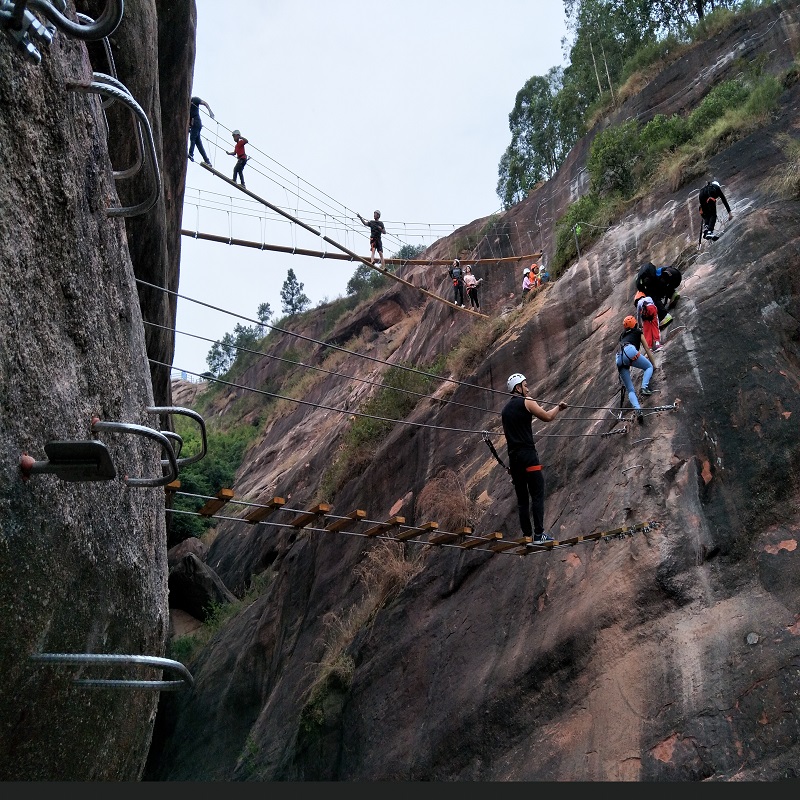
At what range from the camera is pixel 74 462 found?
12.9 feet

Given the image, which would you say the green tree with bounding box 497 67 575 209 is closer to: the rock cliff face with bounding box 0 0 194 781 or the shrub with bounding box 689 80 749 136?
the shrub with bounding box 689 80 749 136

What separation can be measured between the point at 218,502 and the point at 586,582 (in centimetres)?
450

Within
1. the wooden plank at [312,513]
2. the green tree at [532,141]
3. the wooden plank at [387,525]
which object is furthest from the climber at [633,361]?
the green tree at [532,141]

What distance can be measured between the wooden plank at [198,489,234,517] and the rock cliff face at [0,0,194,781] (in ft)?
1.99

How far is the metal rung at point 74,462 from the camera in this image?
383cm

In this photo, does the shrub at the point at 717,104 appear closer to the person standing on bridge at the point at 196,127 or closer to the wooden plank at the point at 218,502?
the person standing on bridge at the point at 196,127

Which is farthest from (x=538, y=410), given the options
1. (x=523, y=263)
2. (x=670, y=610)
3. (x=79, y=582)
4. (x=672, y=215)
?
(x=523, y=263)

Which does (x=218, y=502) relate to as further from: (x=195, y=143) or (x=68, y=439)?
(x=195, y=143)

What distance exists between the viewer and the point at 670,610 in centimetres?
843

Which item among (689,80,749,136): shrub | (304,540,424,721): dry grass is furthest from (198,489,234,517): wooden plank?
(689,80,749,136): shrub

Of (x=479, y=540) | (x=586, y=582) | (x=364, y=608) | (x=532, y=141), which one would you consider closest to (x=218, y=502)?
(x=479, y=540)

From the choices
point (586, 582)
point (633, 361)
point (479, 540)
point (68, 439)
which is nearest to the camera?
point (68, 439)

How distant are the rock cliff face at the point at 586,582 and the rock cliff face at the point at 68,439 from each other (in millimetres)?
4655

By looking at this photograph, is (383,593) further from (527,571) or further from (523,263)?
(523,263)
